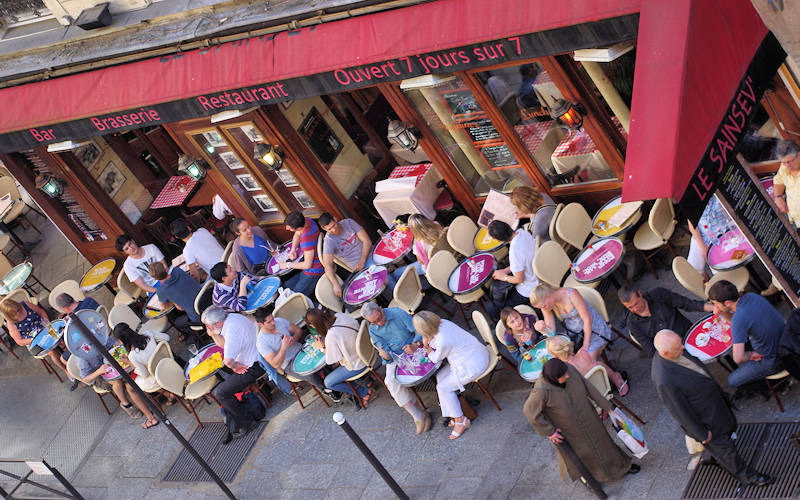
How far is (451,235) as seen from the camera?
1088 centimetres

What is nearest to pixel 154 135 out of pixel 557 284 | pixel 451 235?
pixel 451 235

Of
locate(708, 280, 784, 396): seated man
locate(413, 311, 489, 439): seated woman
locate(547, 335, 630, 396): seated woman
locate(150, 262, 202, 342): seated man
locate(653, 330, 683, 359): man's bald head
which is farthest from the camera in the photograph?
locate(150, 262, 202, 342): seated man

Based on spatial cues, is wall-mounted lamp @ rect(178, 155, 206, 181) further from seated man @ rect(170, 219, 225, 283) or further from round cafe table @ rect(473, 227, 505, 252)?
round cafe table @ rect(473, 227, 505, 252)

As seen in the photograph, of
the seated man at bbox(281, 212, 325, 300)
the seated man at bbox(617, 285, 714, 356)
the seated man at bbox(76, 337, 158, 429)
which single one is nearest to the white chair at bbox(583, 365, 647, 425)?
the seated man at bbox(617, 285, 714, 356)

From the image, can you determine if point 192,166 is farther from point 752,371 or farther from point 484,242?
point 752,371

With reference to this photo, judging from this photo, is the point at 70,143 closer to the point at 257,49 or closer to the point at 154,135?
the point at 154,135

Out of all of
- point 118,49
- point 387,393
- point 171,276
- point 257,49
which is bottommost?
point 387,393

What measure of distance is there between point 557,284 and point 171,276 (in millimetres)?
5313

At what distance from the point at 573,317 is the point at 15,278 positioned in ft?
33.4

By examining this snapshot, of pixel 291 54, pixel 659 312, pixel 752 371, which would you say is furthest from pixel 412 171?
pixel 752 371

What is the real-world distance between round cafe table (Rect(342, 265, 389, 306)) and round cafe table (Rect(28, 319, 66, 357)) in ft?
14.7

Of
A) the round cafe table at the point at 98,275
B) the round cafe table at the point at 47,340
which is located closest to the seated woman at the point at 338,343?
the round cafe table at the point at 47,340

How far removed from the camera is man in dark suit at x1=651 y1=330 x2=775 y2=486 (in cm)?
710

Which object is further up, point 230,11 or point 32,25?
point 32,25
